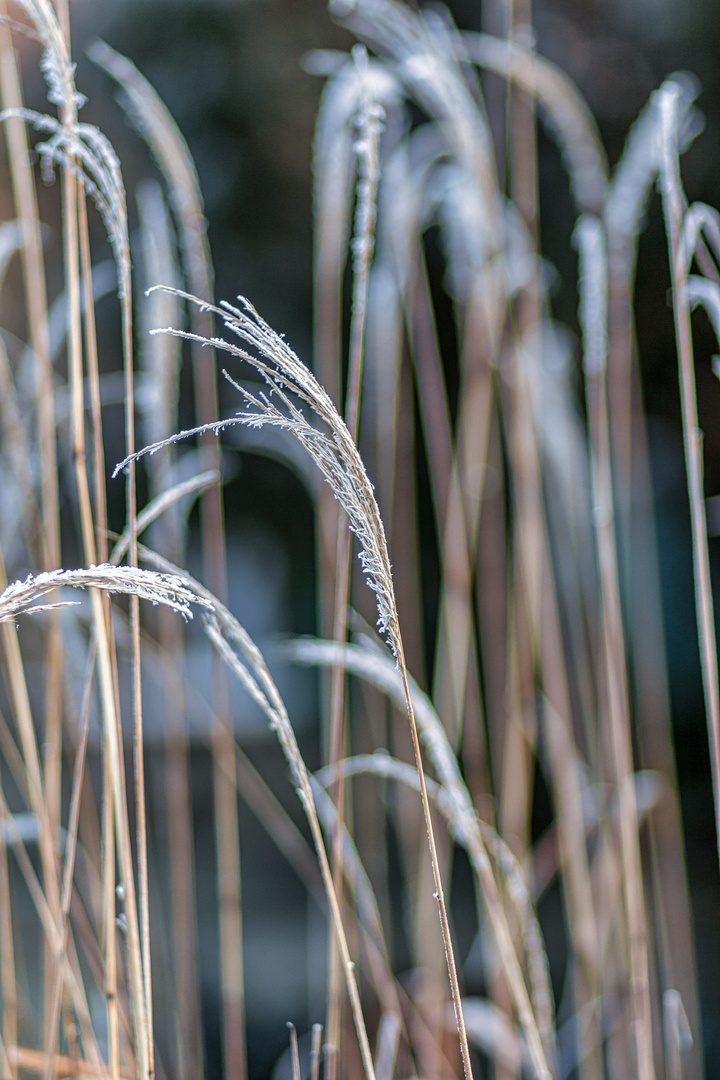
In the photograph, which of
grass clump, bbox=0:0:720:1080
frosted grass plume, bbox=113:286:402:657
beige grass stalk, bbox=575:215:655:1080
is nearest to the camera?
frosted grass plume, bbox=113:286:402:657

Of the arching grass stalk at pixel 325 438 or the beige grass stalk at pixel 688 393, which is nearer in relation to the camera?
the arching grass stalk at pixel 325 438

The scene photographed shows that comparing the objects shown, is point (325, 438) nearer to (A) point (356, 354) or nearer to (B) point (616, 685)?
(A) point (356, 354)

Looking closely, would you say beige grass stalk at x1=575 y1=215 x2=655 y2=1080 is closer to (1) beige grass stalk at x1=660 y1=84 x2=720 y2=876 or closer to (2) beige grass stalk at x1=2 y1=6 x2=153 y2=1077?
(1) beige grass stalk at x1=660 y1=84 x2=720 y2=876

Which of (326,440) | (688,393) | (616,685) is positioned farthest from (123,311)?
(616,685)

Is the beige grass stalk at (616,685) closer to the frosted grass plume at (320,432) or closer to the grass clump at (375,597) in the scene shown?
the grass clump at (375,597)

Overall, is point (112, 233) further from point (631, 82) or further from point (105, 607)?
point (631, 82)

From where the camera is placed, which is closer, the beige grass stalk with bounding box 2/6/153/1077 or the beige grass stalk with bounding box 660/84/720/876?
the beige grass stalk with bounding box 2/6/153/1077

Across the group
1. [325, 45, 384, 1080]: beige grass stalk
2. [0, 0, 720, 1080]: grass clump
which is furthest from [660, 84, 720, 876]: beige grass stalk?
[325, 45, 384, 1080]: beige grass stalk

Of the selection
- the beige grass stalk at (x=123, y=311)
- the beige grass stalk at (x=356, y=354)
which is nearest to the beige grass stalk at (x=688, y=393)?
the beige grass stalk at (x=356, y=354)

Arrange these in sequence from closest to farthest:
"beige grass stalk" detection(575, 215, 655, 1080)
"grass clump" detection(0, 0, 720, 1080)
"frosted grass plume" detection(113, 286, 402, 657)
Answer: "frosted grass plume" detection(113, 286, 402, 657), "grass clump" detection(0, 0, 720, 1080), "beige grass stalk" detection(575, 215, 655, 1080)

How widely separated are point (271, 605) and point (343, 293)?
25.7 inches

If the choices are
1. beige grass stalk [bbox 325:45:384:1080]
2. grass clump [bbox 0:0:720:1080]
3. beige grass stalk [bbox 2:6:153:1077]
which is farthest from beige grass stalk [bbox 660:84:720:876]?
beige grass stalk [bbox 2:6:153:1077]

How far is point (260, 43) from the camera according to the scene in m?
1.68

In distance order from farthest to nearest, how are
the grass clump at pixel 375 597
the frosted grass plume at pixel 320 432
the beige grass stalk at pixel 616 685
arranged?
the beige grass stalk at pixel 616 685, the grass clump at pixel 375 597, the frosted grass plume at pixel 320 432
